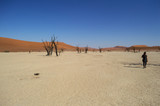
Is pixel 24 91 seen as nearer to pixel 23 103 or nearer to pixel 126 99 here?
pixel 23 103

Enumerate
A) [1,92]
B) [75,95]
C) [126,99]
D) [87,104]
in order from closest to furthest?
[87,104] → [126,99] → [75,95] → [1,92]

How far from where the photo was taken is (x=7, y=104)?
11.2 ft

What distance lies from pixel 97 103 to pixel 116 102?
75 centimetres

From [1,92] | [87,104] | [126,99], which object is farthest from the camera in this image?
[1,92]

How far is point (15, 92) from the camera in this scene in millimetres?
4328

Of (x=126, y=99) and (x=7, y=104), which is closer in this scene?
(x=7, y=104)

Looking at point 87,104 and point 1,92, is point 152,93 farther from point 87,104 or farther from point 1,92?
point 1,92

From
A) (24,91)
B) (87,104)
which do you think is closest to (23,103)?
(24,91)

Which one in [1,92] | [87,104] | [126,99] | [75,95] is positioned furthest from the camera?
[1,92]

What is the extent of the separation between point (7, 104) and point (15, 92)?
971mm

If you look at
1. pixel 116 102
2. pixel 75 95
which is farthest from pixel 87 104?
pixel 116 102

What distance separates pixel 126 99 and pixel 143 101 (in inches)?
24.4

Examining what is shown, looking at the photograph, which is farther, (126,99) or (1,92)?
(1,92)

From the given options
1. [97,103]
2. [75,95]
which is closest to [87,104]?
[97,103]
